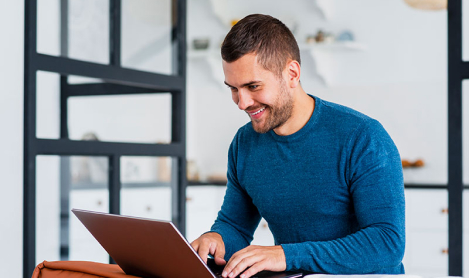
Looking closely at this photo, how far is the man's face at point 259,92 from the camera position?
4.72ft

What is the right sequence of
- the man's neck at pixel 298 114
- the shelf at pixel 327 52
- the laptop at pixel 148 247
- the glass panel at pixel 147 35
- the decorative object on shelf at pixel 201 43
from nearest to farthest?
the laptop at pixel 148 247
the man's neck at pixel 298 114
the glass panel at pixel 147 35
the shelf at pixel 327 52
the decorative object on shelf at pixel 201 43

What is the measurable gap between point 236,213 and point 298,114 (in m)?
0.34

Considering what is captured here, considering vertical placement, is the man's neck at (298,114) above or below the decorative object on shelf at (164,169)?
above

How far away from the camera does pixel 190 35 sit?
5.16 metres

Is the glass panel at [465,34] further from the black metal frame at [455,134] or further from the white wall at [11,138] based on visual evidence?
the white wall at [11,138]

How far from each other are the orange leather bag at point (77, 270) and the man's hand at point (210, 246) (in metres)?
0.20

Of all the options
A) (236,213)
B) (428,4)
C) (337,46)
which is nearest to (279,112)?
(236,213)

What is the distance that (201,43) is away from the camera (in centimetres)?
495

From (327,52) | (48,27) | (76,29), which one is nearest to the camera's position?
(48,27)

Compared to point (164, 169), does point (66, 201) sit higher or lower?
lower

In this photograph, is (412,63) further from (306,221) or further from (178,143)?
(306,221)

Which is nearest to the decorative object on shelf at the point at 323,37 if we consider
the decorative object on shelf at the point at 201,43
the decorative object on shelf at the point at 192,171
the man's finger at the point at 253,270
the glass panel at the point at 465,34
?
the decorative object on shelf at the point at 201,43

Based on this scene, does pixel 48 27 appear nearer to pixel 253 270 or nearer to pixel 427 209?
pixel 253 270

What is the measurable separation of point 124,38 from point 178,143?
1.85 feet
